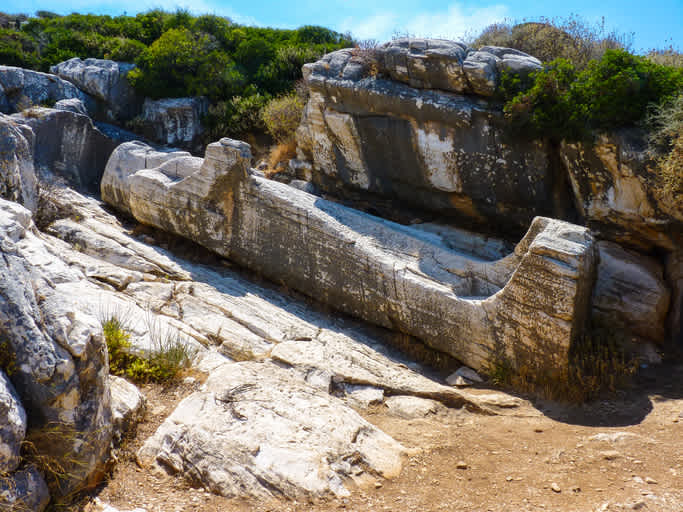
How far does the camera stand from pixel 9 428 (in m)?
3.71

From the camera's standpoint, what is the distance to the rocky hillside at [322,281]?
4.46 meters

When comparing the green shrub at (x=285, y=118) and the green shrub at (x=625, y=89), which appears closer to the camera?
the green shrub at (x=625, y=89)

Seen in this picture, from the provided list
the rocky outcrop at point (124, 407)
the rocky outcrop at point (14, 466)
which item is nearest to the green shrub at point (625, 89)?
the rocky outcrop at point (124, 407)

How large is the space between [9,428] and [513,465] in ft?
13.7

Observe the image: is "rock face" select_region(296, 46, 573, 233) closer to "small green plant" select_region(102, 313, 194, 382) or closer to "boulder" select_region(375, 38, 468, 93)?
"boulder" select_region(375, 38, 468, 93)

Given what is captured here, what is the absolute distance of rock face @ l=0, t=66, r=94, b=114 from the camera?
12156 mm

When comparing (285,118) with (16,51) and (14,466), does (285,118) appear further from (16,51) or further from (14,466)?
(14,466)

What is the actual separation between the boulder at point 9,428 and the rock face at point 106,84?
496 inches

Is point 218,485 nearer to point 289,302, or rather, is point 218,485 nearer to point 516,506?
point 516,506

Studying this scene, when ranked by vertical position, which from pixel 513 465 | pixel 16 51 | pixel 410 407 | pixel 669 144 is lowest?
pixel 410 407

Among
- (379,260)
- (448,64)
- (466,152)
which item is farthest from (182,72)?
(379,260)

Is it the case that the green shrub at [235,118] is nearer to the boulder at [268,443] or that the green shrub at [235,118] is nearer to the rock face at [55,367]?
the boulder at [268,443]

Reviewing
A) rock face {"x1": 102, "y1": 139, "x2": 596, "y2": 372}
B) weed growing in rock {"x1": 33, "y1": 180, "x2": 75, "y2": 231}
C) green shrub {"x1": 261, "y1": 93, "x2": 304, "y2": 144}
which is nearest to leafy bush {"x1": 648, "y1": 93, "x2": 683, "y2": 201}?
rock face {"x1": 102, "y1": 139, "x2": 596, "y2": 372}

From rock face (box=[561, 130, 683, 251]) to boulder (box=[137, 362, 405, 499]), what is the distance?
16.3 feet
